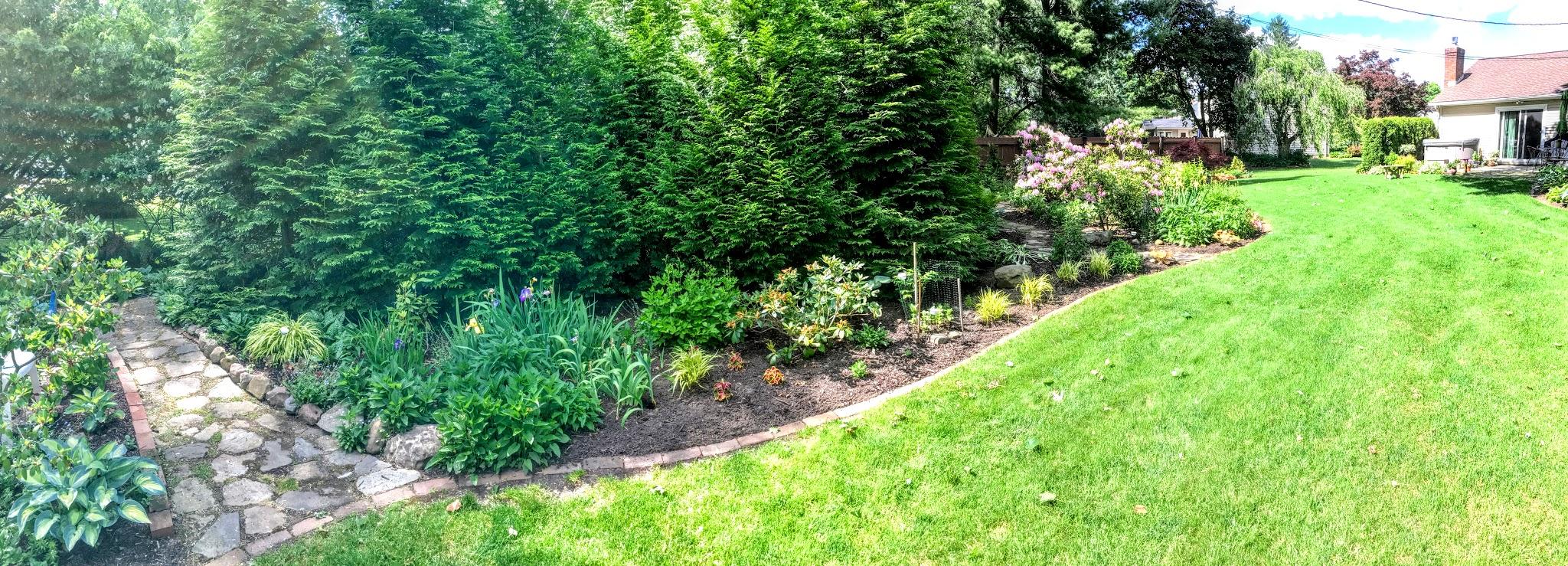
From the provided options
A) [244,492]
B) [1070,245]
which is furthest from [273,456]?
[1070,245]

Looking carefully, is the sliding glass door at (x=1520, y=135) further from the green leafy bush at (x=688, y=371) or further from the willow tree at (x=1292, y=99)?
the green leafy bush at (x=688, y=371)

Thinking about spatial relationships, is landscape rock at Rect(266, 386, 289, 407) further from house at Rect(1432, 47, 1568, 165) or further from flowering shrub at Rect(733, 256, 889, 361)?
house at Rect(1432, 47, 1568, 165)

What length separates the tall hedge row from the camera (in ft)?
17.9

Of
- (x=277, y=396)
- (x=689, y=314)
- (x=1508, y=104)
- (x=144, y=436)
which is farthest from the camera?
(x=1508, y=104)

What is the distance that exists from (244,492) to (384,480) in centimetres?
65

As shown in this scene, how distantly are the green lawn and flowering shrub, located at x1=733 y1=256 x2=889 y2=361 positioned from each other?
91 centimetres

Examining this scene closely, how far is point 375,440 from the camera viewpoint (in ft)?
13.8

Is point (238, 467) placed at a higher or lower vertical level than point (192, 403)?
lower

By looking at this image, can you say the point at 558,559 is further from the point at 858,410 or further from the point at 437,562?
the point at 858,410

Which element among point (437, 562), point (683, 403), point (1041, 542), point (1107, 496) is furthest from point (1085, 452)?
point (437, 562)

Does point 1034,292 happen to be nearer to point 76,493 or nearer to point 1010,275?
point 1010,275

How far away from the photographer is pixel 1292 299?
20.2 feet

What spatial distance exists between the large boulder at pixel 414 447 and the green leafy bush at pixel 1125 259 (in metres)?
6.36

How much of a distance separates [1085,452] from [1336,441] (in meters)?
1.37
